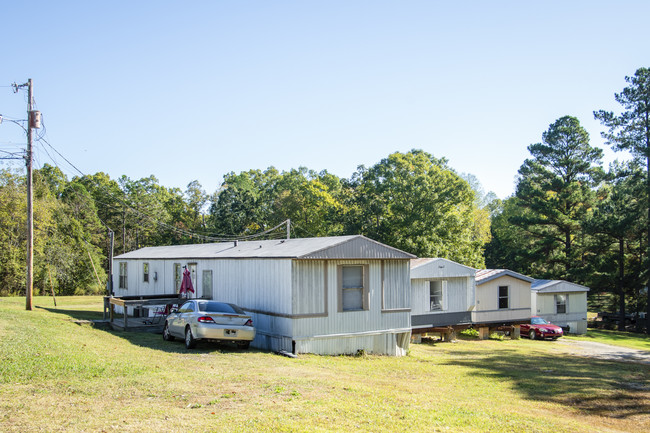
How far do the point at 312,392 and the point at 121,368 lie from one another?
4.20m

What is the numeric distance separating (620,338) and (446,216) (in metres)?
14.5

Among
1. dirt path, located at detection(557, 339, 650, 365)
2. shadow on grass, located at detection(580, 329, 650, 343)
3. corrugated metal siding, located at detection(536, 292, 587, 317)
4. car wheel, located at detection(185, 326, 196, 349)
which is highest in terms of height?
car wheel, located at detection(185, 326, 196, 349)

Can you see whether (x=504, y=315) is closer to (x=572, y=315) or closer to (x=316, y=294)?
(x=572, y=315)

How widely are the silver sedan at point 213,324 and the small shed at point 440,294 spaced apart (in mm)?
11948

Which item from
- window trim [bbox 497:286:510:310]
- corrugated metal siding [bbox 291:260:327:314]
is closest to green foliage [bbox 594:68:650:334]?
window trim [bbox 497:286:510:310]

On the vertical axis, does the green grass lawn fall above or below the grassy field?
below

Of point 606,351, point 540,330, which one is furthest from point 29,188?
point 606,351

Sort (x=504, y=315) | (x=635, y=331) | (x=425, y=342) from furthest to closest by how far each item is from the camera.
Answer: (x=635, y=331)
(x=504, y=315)
(x=425, y=342)

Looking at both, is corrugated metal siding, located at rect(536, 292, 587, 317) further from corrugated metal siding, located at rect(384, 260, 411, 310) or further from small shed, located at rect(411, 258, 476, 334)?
corrugated metal siding, located at rect(384, 260, 411, 310)

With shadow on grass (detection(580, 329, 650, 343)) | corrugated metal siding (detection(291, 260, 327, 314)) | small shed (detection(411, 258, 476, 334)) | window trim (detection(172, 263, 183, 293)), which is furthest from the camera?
shadow on grass (detection(580, 329, 650, 343))

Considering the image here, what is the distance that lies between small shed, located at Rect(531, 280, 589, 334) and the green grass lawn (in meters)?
1.16

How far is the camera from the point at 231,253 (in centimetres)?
2097

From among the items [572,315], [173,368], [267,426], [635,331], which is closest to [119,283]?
[173,368]

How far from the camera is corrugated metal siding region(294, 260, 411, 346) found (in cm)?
1688
